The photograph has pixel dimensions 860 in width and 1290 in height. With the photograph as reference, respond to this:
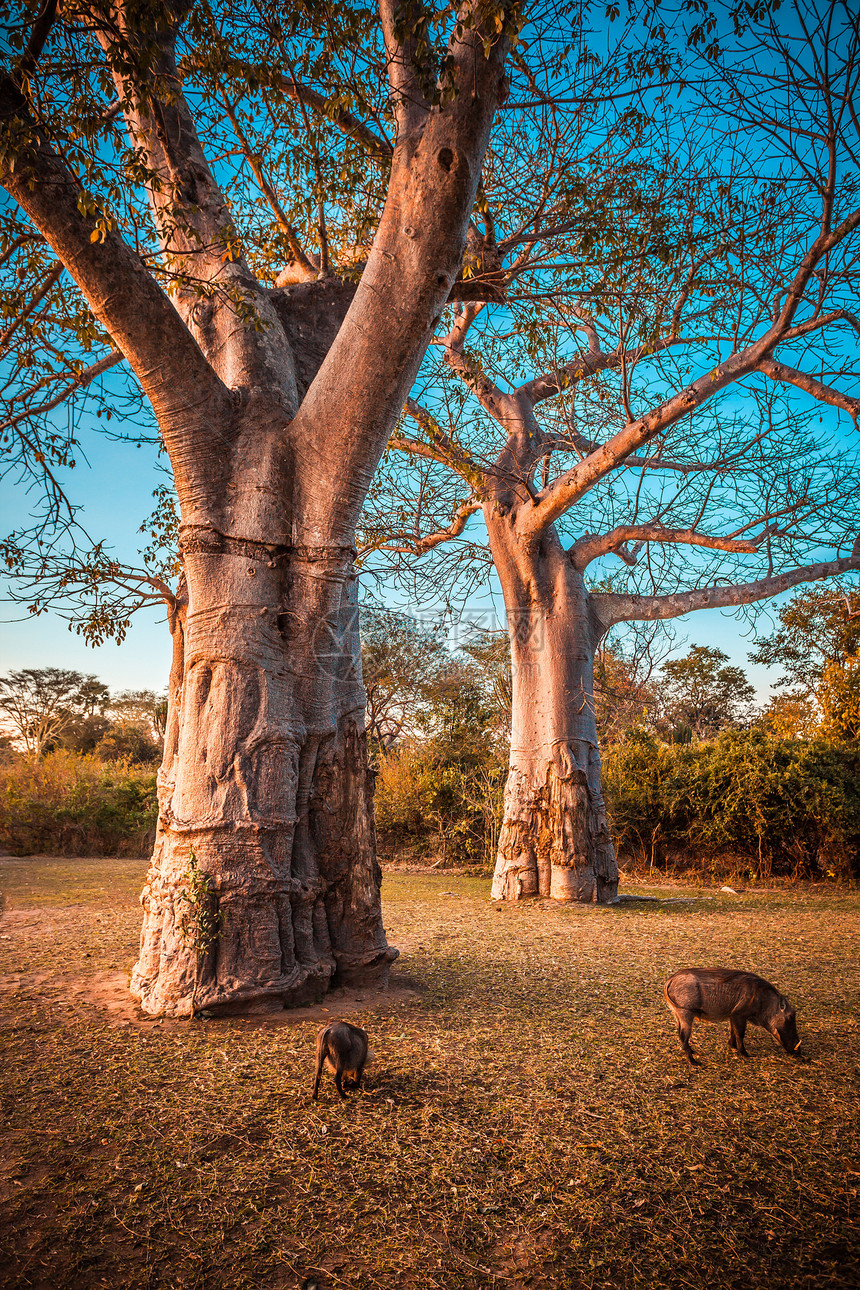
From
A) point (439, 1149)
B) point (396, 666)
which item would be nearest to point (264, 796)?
point (439, 1149)

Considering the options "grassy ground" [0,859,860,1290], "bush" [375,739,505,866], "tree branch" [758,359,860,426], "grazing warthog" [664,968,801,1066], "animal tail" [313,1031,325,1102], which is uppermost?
"tree branch" [758,359,860,426]

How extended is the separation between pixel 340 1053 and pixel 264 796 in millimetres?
1535

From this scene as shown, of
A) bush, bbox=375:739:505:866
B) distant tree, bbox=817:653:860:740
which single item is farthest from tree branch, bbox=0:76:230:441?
distant tree, bbox=817:653:860:740

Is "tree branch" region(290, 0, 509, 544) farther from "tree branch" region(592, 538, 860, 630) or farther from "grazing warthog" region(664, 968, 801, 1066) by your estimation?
"tree branch" region(592, 538, 860, 630)

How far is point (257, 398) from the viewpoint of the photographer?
4.55 metres

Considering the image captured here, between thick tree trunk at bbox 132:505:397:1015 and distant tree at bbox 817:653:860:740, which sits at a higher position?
distant tree at bbox 817:653:860:740

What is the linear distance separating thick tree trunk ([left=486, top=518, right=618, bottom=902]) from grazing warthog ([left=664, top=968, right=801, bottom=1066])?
4793 millimetres

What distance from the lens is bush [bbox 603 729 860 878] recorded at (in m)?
9.96

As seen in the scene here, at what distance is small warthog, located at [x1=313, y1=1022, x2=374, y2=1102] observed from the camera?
2.70 metres

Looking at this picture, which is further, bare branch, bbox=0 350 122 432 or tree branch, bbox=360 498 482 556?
tree branch, bbox=360 498 482 556

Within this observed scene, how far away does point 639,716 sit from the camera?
39.7 feet

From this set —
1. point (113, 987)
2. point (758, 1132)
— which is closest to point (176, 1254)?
point (758, 1132)

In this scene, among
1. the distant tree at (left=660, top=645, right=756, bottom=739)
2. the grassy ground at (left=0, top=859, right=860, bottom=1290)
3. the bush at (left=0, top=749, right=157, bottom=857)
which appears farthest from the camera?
the distant tree at (left=660, top=645, right=756, bottom=739)

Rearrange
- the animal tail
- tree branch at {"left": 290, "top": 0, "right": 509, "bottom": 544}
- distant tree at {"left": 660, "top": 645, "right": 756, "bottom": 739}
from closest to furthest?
1. the animal tail
2. tree branch at {"left": 290, "top": 0, "right": 509, "bottom": 544}
3. distant tree at {"left": 660, "top": 645, "right": 756, "bottom": 739}
